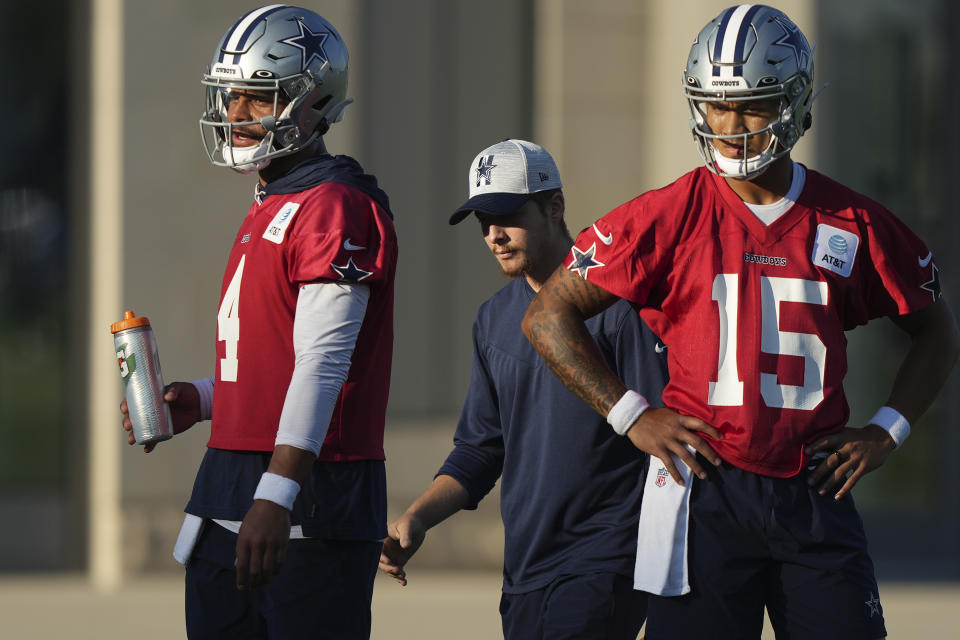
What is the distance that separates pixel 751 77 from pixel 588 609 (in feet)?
5.33

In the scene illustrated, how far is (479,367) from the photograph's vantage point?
4.62 m

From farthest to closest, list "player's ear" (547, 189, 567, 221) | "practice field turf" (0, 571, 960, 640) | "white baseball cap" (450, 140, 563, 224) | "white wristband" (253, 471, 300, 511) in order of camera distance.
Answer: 1. "practice field turf" (0, 571, 960, 640)
2. "player's ear" (547, 189, 567, 221)
3. "white baseball cap" (450, 140, 563, 224)
4. "white wristband" (253, 471, 300, 511)

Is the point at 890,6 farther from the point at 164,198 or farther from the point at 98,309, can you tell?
the point at 98,309

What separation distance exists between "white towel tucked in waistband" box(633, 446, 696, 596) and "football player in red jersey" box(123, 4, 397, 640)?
0.69m

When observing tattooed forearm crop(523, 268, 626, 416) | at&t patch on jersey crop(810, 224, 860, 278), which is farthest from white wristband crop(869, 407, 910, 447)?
tattooed forearm crop(523, 268, 626, 416)

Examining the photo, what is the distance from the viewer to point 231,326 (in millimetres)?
3666

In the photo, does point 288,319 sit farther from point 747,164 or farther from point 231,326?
point 747,164

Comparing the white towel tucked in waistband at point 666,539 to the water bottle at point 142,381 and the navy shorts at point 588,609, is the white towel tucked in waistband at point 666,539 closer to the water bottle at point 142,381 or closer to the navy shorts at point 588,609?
the navy shorts at point 588,609

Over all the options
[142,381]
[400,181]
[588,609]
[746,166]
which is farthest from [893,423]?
[400,181]

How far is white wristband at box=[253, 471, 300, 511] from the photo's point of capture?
332cm

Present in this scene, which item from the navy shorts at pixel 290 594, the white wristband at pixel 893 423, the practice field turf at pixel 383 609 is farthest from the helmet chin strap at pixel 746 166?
the practice field turf at pixel 383 609

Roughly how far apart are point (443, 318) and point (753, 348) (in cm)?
594

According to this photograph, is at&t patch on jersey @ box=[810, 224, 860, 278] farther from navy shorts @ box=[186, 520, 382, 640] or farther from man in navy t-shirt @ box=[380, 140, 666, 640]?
navy shorts @ box=[186, 520, 382, 640]

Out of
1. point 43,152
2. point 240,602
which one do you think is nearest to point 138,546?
point 43,152
